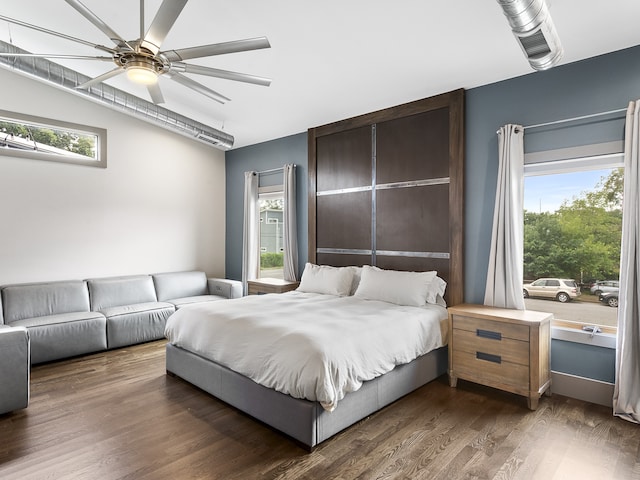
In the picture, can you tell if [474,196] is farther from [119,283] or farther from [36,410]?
[119,283]

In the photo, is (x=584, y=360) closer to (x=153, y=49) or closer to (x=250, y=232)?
(x=153, y=49)

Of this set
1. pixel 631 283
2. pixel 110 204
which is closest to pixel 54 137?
pixel 110 204

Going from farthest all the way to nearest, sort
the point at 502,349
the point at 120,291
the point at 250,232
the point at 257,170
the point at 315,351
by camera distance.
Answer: the point at 257,170 < the point at 250,232 < the point at 120,291 < the point at 502,349 < the point at 315,351

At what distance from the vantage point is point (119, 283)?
5055 mm

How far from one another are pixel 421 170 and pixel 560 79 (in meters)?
1.42

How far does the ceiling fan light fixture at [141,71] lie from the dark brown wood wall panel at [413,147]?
260 cm

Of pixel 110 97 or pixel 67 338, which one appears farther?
pixel 110 97

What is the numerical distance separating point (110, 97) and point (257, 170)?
7.55ft

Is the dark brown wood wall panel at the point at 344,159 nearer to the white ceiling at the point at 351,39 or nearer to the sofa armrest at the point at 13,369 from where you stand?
the white ceiling at the point at 351,39

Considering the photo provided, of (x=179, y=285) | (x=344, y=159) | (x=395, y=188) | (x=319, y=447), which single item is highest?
(x=344, y=159)

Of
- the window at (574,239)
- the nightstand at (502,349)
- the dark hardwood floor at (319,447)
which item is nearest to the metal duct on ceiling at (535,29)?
the window at (574,239)

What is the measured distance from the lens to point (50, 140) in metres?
4.77

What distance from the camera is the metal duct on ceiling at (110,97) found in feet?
12.1

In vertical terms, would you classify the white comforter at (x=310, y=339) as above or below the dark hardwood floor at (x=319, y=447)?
above
